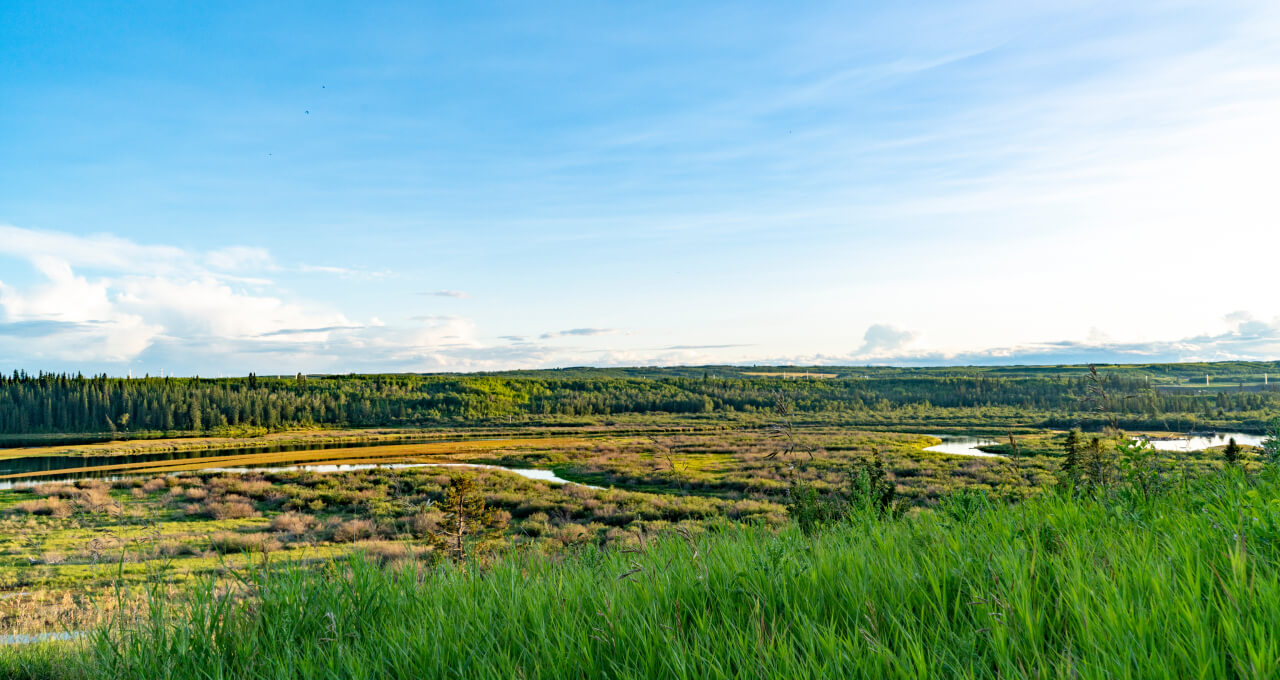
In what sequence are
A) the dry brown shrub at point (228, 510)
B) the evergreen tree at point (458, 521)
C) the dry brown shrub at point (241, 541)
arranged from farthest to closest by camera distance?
1. the dry brown shrub at point (228, 510)
2. the dry brown shrub at point (241, 541)
3. the evergreen tree at point (458, 521)

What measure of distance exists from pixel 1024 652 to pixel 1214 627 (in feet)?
2.43

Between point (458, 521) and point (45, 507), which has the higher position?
point (458, 521)

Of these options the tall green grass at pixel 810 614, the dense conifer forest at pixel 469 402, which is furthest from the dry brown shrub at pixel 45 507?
the dense conifer forest at pixel 469 402

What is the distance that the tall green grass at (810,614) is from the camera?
7.55ft

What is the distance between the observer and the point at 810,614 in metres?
3.06

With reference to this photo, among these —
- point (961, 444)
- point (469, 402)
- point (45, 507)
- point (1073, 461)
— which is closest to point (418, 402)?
point (469, 402)

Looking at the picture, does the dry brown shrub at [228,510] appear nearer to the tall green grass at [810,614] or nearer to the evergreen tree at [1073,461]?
the tall green grass at [810,614]

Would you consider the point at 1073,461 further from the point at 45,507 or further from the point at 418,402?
the point at 418,402

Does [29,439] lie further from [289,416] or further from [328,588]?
[328,588]

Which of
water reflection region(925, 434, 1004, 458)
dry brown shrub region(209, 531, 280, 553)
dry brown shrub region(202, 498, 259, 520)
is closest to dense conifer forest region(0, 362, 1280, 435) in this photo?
water reflection region(925, 434, 1004, 458)

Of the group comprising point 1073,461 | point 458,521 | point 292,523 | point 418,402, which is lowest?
point 418,402

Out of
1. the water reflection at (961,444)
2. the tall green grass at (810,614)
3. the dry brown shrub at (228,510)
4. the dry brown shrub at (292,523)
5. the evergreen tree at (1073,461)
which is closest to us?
the tall green grass at (810,614)

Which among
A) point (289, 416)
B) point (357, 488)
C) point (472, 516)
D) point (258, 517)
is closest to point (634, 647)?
point (472, 516)

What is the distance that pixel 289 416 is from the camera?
14162 cm
